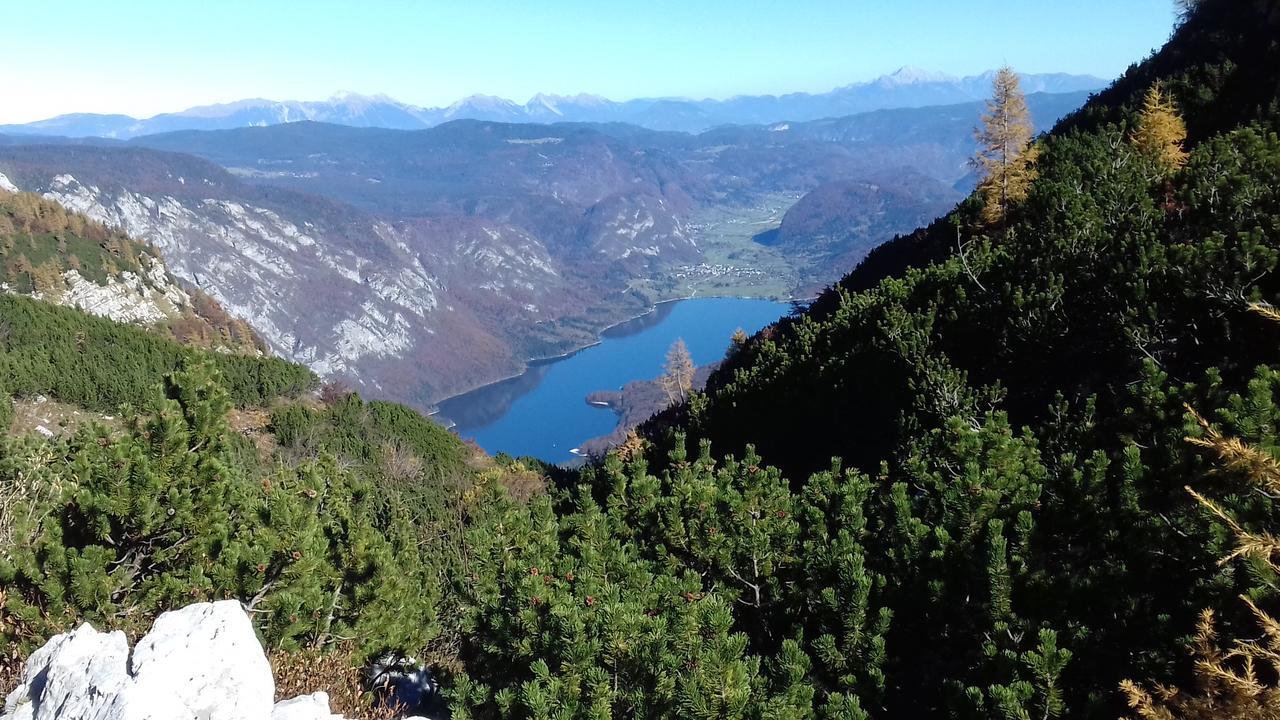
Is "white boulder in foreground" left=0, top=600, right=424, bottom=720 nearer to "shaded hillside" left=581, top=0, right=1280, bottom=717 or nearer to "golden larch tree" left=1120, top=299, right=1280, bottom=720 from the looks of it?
"shaded hillside" left=581, top=0, right=1280, bottom=717

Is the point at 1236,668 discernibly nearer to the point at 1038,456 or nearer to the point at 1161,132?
the point at 1038,456

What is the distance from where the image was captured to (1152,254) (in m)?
14.1

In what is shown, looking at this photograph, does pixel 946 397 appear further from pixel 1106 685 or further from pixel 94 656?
pixel 94 656

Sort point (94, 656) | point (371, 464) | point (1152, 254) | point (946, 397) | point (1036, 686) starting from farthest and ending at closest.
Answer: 1. point (371, 464)
2. point (946, 397)
3. point (1152, 254)
4. point (94, 656)
5. point (1036, 686)

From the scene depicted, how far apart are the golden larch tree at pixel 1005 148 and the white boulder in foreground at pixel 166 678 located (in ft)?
126

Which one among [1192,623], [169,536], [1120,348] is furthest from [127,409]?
[1120,348]

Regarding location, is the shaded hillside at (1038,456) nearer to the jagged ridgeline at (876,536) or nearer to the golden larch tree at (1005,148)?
the jagged ridgeline at (876,536)

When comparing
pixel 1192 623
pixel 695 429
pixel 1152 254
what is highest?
pixel 1152 254

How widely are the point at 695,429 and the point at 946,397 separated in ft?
49.5

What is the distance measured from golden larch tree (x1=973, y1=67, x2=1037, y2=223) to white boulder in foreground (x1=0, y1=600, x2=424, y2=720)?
38.4m

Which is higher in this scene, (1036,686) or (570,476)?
(1036,686)

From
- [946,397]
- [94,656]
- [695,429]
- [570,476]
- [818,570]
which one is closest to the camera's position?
[94,656]

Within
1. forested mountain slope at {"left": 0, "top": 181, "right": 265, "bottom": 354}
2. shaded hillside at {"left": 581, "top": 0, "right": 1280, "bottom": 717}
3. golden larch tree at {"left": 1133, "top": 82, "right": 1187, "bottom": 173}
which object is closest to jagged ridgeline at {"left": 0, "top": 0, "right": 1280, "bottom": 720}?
shaded hillside at {"left": 581, "top": 0, "right": 1280, "bottom": 717}

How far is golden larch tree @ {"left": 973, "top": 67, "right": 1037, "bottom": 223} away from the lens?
37312mm
